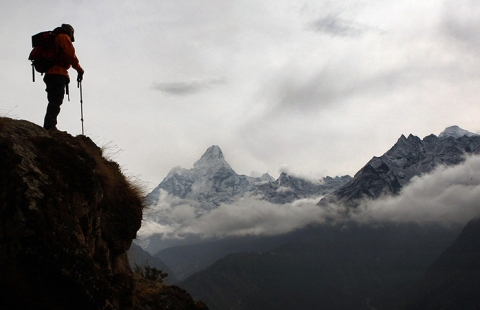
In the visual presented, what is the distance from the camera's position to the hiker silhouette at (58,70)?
1230cm

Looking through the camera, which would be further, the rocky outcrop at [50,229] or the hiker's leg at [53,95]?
the hiker's leg at [53,95]

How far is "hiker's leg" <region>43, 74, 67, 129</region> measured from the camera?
12633mm

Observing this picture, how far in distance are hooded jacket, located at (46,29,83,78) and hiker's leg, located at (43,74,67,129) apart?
0.17 m

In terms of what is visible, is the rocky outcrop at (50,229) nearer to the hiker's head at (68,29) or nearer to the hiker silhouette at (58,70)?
the hiker silhouette at (58,70)

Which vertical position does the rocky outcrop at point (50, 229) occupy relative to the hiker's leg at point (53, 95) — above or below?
below

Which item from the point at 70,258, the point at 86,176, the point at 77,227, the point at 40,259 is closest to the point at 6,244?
the point at 40,259

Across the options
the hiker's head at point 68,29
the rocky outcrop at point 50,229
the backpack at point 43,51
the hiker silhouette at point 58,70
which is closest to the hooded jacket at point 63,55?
the hiker silhouette at point 58,70

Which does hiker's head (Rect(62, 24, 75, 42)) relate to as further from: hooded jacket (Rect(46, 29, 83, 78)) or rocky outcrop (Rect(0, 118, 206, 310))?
rocky outcrop (Rect(0, 118, 206, 310))

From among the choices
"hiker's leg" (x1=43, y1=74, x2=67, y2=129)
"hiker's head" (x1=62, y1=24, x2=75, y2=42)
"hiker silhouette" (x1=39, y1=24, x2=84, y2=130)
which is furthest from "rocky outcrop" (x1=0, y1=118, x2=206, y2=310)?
"hiker's head" (x1=62, y1=24, x2=75, y2=42)

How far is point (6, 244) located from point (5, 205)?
687mm

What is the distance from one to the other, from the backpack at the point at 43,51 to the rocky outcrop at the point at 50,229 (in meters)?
2.30

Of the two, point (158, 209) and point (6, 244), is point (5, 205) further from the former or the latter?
point (158, 209)

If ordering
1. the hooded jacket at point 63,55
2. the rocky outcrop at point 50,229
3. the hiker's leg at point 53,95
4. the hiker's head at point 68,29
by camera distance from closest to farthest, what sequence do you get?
1. the rocky outcrop at point 50,229
2. the hooded jacket at point 63,55
3. the hiker's head at point 68,29
4. the hiker's leg at point 53,95

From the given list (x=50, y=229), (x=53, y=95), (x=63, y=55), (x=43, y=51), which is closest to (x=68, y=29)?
(x=63, y=55)
